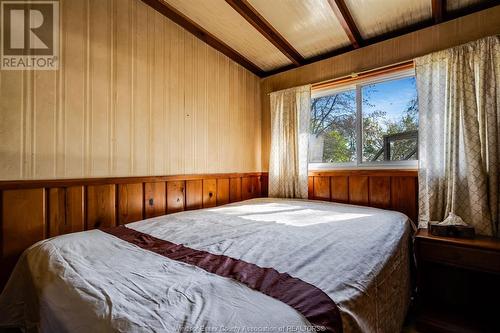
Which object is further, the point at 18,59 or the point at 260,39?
the point at 260,39

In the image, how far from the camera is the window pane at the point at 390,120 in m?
2.30

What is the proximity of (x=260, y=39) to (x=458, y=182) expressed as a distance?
2307 mm

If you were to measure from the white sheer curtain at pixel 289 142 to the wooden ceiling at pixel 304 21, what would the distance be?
51cm

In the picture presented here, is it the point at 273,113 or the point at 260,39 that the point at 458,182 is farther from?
the point at 260,39

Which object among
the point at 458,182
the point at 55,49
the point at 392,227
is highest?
the point at 55,49

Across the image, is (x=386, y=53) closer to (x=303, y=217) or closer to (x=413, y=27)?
(x=413, y=27)

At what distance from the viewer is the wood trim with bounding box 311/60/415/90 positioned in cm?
223

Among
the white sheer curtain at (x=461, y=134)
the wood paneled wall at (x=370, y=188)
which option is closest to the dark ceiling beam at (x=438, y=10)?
the white sheer curtain at (x=461, y=134)

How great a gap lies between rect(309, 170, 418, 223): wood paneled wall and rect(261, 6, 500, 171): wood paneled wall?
2.97 feet

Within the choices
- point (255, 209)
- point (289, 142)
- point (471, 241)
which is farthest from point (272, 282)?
point (289, 142)

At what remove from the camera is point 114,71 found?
1.92 m

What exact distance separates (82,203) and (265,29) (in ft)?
7.42

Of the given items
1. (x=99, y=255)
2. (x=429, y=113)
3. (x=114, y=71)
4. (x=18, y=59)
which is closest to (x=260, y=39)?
(x=114, y=71)

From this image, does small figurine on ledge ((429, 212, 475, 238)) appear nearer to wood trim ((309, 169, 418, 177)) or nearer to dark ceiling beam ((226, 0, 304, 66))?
wood trim ((309, 169, 418, 177))
